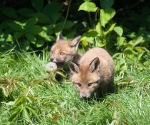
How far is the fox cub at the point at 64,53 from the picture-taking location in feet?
24.0

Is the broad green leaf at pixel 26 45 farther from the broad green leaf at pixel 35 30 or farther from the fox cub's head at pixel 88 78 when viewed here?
the fox cub's head at pixel 88 78

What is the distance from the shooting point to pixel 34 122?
555cm

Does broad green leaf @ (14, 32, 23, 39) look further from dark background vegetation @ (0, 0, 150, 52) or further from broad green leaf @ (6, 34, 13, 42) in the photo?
broad green leaf @ (6, 34, 13, 42)

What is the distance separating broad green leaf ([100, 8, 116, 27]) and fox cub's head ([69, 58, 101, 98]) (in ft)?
4.53

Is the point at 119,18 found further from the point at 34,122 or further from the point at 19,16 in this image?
the point at 34,122

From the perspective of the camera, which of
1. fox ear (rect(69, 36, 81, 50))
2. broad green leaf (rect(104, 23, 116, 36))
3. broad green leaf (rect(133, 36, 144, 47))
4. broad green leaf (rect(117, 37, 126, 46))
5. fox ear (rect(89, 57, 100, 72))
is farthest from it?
broad green leaf (rect(133, 36, 144, 47))

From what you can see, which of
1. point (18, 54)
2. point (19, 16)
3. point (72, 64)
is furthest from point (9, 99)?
point (19, 16)

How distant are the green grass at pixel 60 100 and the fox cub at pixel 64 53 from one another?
0.76ft

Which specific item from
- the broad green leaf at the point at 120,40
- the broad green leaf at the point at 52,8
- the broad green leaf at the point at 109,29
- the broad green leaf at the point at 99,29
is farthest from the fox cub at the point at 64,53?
the broad green leaf at the point at 52,8

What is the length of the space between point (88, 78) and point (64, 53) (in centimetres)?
146

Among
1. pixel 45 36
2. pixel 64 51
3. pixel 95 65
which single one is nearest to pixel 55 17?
pixel 45 36

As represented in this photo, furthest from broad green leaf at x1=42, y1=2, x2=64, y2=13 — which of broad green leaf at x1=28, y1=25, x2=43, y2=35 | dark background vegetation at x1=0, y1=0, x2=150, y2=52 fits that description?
broad green leaf at x1=28, y1=25, x2=43, y2=35

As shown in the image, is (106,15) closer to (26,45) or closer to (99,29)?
(99,29)

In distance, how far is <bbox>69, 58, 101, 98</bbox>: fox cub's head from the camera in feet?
19.6
